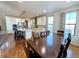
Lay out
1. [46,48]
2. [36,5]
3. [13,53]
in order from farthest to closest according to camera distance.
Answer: [36,5]
[13,53]
[46,48]

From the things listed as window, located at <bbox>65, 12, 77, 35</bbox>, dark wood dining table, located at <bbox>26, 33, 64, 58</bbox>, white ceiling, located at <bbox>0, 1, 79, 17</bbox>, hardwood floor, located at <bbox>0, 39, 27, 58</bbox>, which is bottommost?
hardwood floor, located at <bbox>0, 39, 27, 58</bbox>

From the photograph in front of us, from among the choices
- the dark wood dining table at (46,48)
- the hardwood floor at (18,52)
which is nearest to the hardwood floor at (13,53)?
the hardwood floor at (18,52)

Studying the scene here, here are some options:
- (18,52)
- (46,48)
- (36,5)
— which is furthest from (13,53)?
(36,5)

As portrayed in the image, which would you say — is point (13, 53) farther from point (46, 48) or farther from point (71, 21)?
point (71, 21)

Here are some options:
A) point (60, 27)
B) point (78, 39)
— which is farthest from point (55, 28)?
point (78, 39)

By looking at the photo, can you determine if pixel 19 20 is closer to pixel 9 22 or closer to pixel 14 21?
pixel 14 21

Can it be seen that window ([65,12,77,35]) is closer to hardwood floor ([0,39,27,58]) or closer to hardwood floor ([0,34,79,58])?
hardwood floor ([0,34,79,58])

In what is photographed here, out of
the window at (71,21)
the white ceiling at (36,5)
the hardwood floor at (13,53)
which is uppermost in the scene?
the white ceiling at (36,5)

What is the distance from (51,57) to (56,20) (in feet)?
8.32

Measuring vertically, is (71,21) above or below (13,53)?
above

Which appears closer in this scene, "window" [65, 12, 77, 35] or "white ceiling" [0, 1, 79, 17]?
"white ceiling" [0, 1, 79, 17]

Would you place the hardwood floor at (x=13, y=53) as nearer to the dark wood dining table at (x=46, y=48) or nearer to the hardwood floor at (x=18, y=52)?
the hardwood floor at (x=18, y=52)

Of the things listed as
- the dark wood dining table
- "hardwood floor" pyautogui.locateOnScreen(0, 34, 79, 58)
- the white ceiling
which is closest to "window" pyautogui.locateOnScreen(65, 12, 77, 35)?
the white ceiling

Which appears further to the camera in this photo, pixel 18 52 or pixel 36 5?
pixel 36 5
